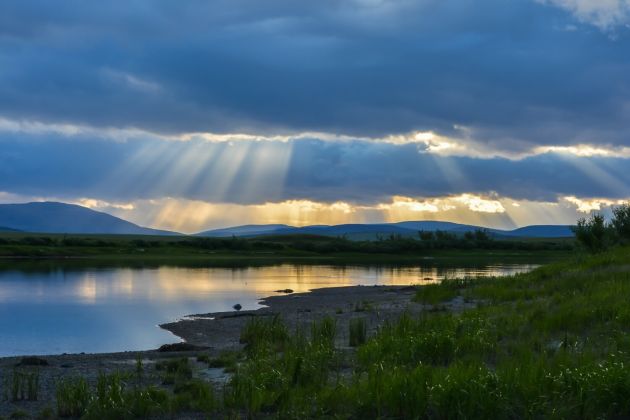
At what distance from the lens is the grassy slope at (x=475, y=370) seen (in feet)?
36.2

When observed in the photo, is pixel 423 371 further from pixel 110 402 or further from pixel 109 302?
pixel 109 302

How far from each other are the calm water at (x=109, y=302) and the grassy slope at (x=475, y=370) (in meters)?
12.7

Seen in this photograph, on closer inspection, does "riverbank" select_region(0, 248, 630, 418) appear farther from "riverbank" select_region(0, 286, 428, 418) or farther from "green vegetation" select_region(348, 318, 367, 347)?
"riverbank" select_region(0, 286, 428, 418)

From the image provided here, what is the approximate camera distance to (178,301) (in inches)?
1718

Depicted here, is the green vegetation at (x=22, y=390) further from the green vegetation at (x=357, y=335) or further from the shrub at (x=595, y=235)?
the shrub at (x=595, y=235)

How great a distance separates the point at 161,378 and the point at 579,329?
10685 mm

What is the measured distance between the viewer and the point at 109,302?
42.1m

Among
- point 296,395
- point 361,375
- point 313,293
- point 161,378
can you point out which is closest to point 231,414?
point 296,395

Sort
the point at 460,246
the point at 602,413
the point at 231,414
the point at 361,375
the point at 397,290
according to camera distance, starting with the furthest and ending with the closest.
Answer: the point at 460,246
the point at 397,290
the point at 361,375
the point at 231,414
the point at 602,413

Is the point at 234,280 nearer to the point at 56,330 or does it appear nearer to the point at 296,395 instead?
the point at 56,330

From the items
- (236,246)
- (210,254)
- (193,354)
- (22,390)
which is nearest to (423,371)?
(22,390)

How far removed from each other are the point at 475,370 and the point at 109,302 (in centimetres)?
→ 3390

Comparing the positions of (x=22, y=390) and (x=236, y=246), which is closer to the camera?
(x=22, y=390)

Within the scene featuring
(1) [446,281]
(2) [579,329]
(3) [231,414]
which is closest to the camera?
(3) [231,414]
